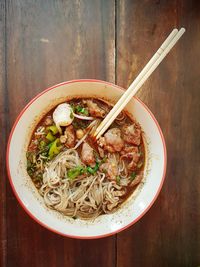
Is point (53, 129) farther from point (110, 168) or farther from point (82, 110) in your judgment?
point (110, 168)

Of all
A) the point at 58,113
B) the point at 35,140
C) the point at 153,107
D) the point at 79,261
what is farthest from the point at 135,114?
the point at 79,261

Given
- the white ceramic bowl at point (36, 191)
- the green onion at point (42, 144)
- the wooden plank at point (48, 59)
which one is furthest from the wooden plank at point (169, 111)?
the green onion at point (42, 144)

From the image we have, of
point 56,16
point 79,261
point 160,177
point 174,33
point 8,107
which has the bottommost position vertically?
point 79,261

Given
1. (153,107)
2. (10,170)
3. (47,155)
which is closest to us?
(10,170)

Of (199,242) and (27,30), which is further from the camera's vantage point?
(199,242)

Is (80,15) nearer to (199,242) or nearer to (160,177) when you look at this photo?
(160,177)

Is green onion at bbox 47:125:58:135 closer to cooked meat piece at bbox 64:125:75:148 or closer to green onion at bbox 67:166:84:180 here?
cooked meat piece at bbox 64:125:75:148

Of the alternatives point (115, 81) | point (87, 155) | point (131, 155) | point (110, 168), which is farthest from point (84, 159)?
point (115, 81)
